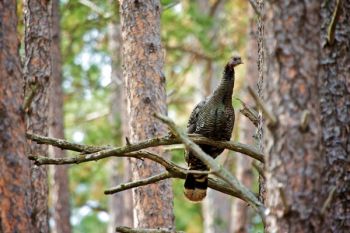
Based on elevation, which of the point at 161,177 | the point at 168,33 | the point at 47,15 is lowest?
the point at 161,177

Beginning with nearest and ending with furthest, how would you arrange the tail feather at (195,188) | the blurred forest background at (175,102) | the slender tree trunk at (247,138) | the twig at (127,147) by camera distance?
the blurred forest background at (175,102)
the twig at (127,147)
the tail feather at (195,188)
the slender tree trunk at (247,138)

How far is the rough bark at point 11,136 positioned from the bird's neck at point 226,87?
2.40 m

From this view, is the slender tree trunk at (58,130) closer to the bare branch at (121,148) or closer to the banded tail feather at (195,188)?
the banded tail feather at (195,188)

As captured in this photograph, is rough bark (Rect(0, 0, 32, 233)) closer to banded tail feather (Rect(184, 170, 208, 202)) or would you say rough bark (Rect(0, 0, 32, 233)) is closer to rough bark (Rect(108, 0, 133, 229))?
banded tail feather (Rect(184, 170, 208, 202))

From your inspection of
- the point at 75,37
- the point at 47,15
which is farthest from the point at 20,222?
the point at 75,37

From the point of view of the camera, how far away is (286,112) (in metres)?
3.47

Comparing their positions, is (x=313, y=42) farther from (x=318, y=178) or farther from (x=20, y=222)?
(x=20, y=222)

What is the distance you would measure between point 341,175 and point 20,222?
1.90 m

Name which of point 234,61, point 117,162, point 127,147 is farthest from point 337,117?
point 117,162

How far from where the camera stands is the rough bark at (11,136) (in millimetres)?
3822

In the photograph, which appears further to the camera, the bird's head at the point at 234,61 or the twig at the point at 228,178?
the bird's head at the point at 234,61

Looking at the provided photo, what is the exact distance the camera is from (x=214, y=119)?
607 centimetres

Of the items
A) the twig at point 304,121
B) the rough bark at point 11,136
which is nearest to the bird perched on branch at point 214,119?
the rough bark at point 11,136

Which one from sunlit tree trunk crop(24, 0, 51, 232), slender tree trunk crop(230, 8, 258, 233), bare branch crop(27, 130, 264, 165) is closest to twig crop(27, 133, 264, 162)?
bare branch crop(27, 130, 264, 165)
